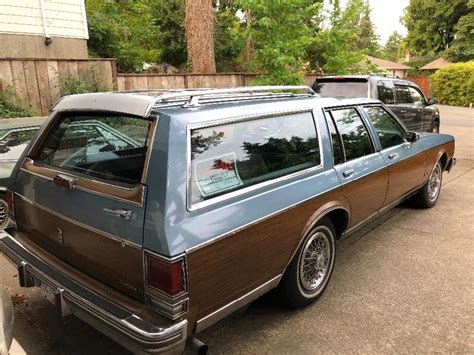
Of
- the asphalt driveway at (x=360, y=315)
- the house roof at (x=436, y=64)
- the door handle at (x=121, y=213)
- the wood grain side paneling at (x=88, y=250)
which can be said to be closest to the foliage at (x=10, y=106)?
the asphalt driveway at (x=360, y=315)

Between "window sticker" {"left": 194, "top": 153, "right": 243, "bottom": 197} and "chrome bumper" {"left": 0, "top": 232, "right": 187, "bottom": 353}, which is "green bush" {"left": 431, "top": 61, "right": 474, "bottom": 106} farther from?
"chrome bumper" {"left": 0, "top": 232, "right": 187, "bottom": 353}

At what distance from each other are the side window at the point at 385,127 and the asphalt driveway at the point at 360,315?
3.65 feet

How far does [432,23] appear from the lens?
37.5m

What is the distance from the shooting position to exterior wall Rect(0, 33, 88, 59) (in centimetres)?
969

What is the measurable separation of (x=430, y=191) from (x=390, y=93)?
150 inches

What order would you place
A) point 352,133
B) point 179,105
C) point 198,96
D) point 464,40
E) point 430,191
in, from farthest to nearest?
point 464,40, point 430,191, point 352,133, point 198,96, point 179,105

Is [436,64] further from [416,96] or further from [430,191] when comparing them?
[430,191]

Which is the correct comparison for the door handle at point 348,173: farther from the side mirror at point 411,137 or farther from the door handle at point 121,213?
the door handle at point 121,213

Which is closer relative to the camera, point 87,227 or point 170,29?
point 87,227

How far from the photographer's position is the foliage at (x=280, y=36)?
979cm

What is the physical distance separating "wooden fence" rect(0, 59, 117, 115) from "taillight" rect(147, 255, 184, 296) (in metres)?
Answer: 6.68

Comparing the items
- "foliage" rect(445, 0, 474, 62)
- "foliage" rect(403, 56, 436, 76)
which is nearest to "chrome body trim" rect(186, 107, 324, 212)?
"foliage" rect(445, 0, 474, 62)

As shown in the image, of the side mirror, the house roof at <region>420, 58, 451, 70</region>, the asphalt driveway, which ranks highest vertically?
the house roof at <region>420, 58, 451, 70</region>

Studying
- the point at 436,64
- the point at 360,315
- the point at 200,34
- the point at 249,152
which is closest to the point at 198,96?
the point at 249,152
